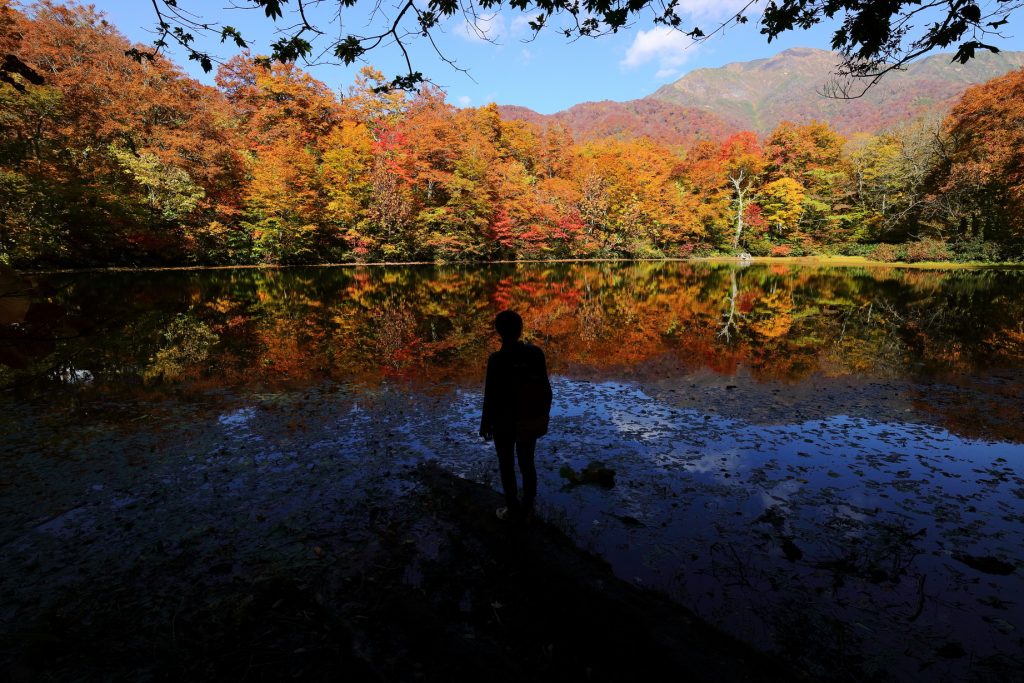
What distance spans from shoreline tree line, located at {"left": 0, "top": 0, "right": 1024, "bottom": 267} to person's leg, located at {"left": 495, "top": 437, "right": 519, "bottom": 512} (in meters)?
25.9

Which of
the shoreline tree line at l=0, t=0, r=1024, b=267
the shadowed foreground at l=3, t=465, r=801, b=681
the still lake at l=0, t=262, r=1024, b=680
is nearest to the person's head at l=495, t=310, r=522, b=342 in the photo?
the shadowed foreground at l=3, t=465, r=801, b=681

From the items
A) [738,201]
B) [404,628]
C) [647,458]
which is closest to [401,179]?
[738,201]

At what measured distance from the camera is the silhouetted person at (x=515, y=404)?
394 cm

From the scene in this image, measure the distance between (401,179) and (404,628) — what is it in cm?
4118

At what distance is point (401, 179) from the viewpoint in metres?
40.0

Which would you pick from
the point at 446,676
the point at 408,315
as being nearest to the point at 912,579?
the point at 446,676

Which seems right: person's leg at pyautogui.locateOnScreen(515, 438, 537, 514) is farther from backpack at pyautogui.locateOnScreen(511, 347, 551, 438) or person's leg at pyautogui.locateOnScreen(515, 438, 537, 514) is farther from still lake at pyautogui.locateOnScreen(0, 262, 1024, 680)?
still lake at pyautogui.locateOnScreen(0, 262, 1024, 680)

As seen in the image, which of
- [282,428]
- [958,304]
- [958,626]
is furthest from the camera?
[958,304]

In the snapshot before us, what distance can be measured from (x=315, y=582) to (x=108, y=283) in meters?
26.5

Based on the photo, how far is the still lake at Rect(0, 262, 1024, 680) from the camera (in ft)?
11.2

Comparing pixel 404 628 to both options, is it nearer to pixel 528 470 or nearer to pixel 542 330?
pixel 528 470

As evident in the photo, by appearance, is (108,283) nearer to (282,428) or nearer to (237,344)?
(237,344)

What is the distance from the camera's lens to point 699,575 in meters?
3.63

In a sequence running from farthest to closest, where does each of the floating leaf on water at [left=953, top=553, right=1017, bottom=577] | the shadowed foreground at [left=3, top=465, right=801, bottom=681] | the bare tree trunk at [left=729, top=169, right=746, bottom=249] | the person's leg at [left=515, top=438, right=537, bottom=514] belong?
1. the bare tree trunk at [left=729, top=169, right=746, bottom=249]
2. the person's leg at [left=515, top=438, right=537, bottom=514]
3. the floating leaf on water at [left=953, top=553, right=1017, bottom=577]
4. the shadowed foreground at [left=3, top=465, right=801, bottom=681]
